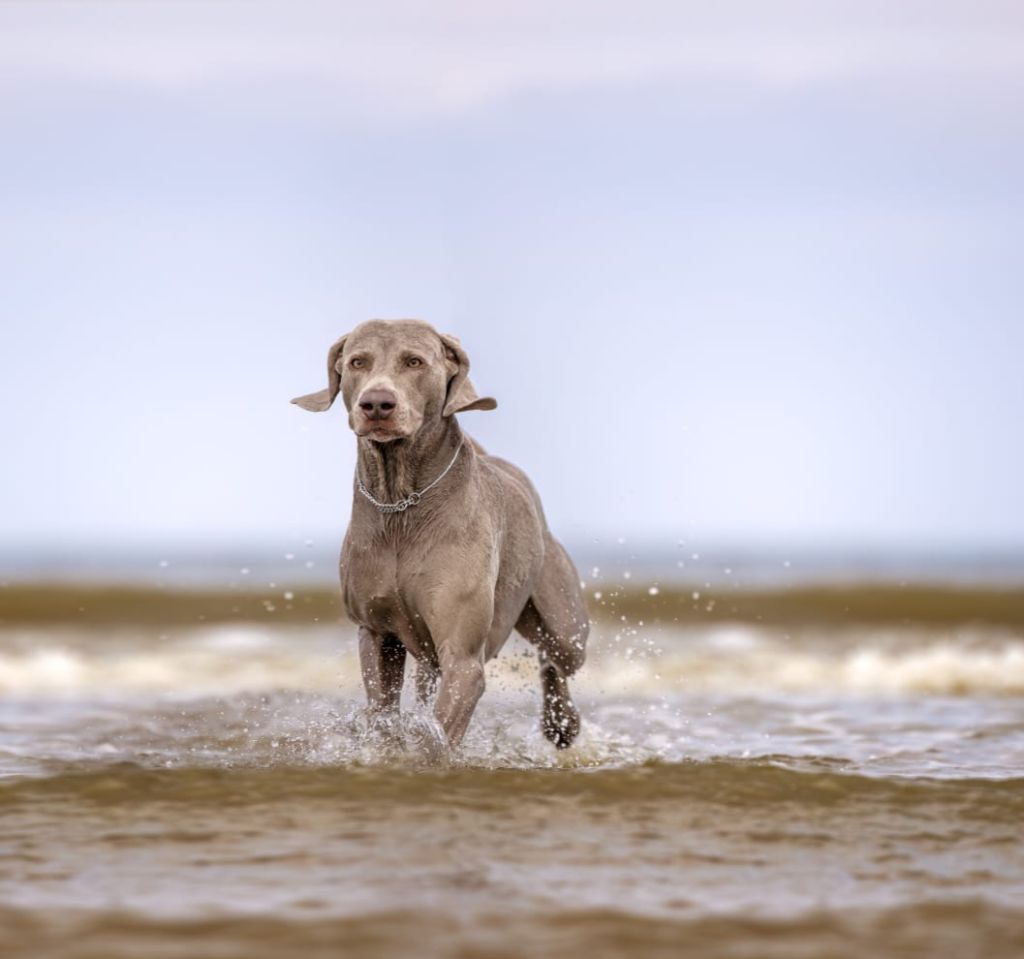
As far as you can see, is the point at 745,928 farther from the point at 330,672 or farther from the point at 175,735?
the point at 330,672

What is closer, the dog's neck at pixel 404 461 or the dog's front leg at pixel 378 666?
the dog's neck at pixel 404 461

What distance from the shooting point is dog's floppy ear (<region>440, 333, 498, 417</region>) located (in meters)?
8.01

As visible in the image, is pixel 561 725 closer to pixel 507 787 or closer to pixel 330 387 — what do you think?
pixel 507 787

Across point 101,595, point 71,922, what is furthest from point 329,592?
point 71,922

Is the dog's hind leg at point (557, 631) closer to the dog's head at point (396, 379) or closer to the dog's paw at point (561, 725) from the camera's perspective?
the dog's paw at point (561, 725)

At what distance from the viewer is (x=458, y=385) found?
8.12 m

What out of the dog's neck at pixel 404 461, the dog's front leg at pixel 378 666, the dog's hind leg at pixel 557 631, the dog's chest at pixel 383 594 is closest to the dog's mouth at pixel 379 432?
the dog's neck at pixel 404 461

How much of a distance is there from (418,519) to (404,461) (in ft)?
0.95

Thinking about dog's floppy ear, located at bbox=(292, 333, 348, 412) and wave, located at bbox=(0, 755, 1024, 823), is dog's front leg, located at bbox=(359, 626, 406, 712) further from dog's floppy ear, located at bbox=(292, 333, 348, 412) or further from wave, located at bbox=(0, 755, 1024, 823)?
dog's floppy ear, located at bbox=(292, 333, 348, 412)

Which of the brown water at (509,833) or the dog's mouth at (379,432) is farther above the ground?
the dog's mouth at (379,432)

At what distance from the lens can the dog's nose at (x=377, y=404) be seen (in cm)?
753

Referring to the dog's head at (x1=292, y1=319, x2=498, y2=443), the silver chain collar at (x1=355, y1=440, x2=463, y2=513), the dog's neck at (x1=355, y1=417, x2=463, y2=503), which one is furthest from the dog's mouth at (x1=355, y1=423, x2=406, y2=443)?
the silver chain collar at (x1=355, y1=440, x2=463, y2=513)

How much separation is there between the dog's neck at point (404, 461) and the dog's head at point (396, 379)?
132 millimetres

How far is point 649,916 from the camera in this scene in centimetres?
560
